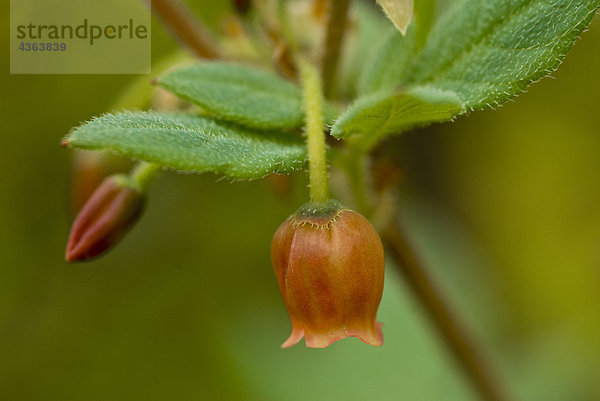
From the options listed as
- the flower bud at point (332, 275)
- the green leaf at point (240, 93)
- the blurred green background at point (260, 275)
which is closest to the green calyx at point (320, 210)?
the flower bud at point (332, 275)

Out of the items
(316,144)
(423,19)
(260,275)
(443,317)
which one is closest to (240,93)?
(316,144)

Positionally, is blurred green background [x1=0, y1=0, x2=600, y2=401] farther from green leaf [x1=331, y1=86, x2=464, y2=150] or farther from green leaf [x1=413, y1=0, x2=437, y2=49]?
green leaf [x1=331, y1=86, x2=464, y2=150]

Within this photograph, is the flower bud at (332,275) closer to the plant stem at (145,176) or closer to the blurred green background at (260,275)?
the plant stem at (145,176)

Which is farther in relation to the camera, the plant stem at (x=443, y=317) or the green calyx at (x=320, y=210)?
the plant stem at (x=443, y=317)

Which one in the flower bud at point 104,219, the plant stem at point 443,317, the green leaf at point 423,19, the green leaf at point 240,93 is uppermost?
the green leaf at point 423,19

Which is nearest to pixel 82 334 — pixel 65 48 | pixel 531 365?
pixel 65 48

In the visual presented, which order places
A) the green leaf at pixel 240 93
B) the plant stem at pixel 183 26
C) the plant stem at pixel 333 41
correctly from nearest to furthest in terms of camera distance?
the green leaf at pixel 240 93
the plant stem at pixel 333 41
the plant stem at pixel 183 26

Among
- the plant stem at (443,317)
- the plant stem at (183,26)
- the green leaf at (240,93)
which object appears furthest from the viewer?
the plant stem at (443,317)
